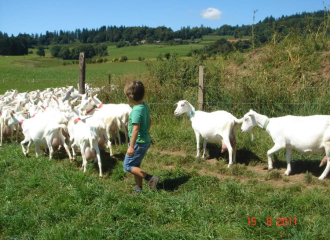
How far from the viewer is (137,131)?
5285 mm

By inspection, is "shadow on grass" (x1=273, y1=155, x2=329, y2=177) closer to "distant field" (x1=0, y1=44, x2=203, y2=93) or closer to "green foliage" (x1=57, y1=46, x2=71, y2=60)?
"distant field" (x1=0, y1=44, x2=203, y2=93)

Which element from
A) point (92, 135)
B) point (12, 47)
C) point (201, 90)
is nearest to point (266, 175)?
point (92, 135)

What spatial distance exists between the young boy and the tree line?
9.79m

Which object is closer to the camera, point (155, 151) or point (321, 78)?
point (155, 151)

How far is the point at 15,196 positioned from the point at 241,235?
161 inches

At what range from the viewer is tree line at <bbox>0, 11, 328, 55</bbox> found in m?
13.8

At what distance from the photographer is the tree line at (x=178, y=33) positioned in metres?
13.8

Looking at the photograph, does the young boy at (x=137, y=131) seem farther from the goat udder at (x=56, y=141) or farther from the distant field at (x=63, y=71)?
the distant field at (x=63, y=71)

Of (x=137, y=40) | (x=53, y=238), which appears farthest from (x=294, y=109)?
(x=137, y=40)

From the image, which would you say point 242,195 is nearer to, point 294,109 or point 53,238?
point 53,238

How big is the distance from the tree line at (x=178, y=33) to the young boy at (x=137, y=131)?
9.79 meters

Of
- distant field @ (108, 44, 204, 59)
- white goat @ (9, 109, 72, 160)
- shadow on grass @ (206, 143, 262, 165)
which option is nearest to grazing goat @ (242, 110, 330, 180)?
shadow on grass @ (206, 143, 262, 165)

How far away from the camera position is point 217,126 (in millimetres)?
7520

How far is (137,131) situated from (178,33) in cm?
5043
